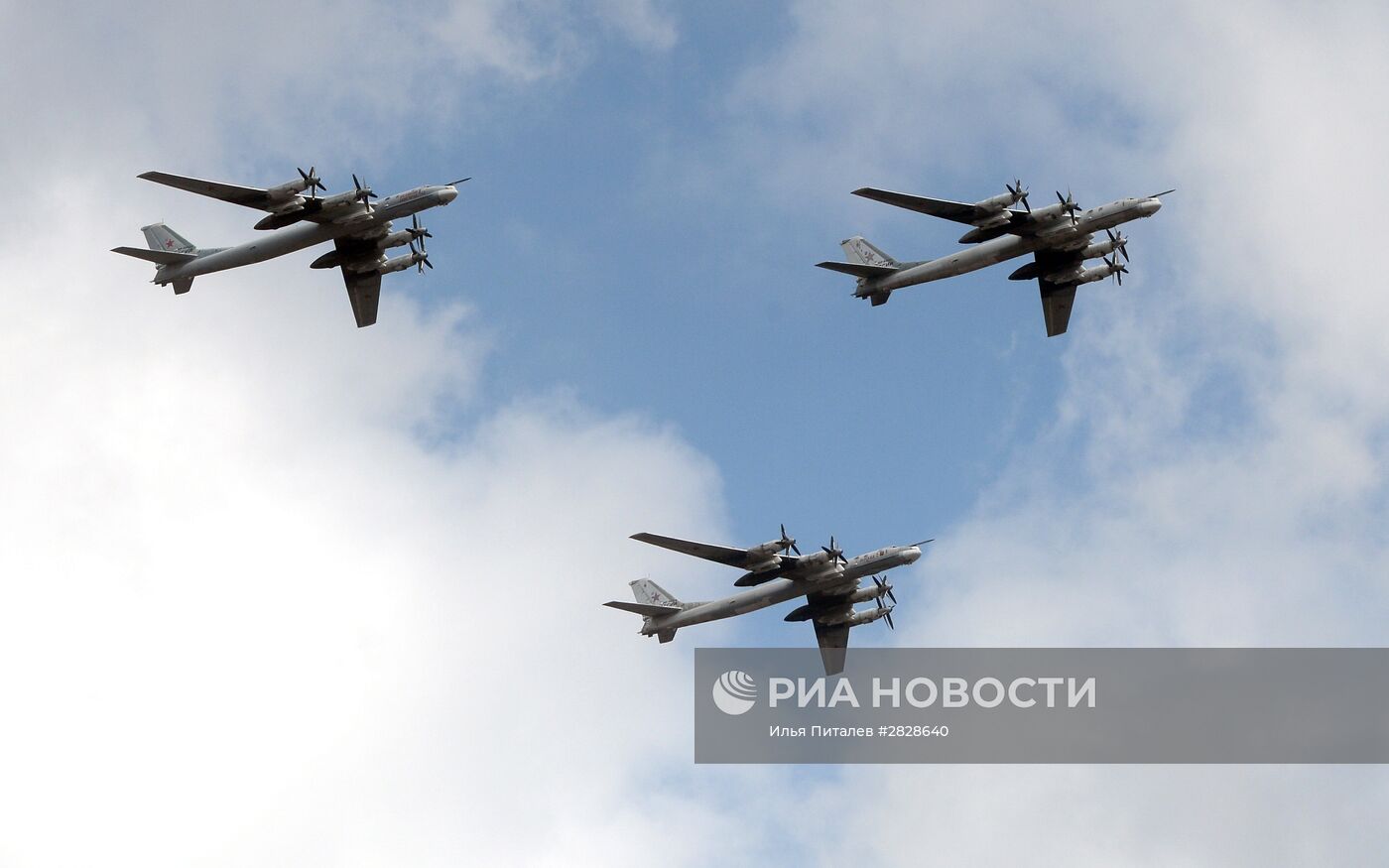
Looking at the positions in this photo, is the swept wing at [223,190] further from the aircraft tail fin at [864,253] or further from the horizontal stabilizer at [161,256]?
the aircraft tail fin at [864,253]

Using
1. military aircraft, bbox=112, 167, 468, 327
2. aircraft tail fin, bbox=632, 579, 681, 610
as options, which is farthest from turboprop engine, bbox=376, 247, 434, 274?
aircraft tail fin, bbox=632, 579, 681, 610

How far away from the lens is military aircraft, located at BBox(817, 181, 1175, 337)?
92.0 meters

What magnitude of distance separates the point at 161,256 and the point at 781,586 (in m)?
35.5

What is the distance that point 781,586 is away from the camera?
96.2 metres

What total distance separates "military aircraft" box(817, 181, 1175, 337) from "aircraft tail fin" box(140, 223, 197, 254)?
105 feet

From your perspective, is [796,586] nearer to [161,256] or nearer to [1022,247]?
[1022,247]

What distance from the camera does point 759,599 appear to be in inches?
3780

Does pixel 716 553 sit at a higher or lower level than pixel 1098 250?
lower

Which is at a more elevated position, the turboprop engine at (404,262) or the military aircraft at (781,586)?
the turboprop engine at (404,262)

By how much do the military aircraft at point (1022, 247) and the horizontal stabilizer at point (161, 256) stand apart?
31.7 metres

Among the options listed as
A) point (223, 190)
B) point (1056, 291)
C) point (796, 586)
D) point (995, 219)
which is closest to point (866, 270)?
point (995, 219)

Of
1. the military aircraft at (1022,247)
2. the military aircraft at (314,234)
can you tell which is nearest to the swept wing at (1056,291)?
the military aircraft at (1022,247)

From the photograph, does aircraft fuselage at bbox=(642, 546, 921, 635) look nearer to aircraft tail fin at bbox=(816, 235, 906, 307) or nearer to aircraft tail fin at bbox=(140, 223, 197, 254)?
aircraft tail fin at bbox=(816, 235, 906, 307)

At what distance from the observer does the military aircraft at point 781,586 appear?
92938 mm
